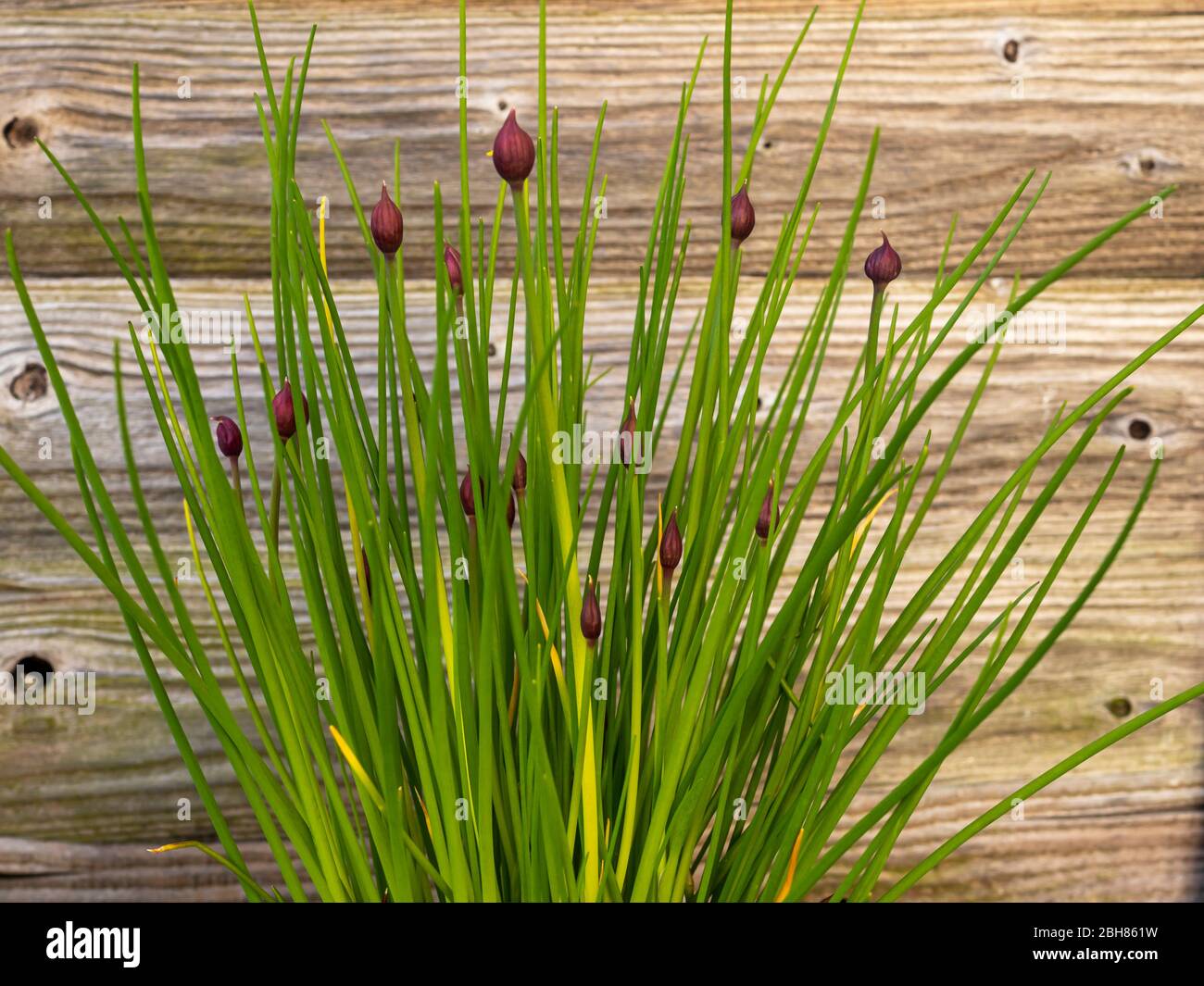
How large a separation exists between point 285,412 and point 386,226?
8 centimetres

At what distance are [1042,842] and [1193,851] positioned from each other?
11 centimetres

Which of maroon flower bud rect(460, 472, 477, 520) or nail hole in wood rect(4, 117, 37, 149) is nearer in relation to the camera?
maroon flower bud rect(460, 472, 477, 520)

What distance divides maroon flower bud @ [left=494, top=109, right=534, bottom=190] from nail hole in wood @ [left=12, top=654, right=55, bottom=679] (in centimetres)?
54

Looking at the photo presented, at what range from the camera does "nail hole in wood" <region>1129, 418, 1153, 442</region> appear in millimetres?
619

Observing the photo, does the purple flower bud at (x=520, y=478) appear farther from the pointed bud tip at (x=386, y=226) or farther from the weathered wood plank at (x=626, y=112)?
the weathered wood plank at (x=626, y=112)

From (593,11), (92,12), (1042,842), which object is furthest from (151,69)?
(1042,842)

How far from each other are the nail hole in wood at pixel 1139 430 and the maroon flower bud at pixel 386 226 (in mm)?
568

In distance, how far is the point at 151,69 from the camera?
586 millimetres

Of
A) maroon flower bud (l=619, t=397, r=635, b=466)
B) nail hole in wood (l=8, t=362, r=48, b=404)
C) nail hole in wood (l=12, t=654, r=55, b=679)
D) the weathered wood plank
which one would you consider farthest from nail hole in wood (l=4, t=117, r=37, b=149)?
maroon flower bud (l=619, t=397, r=635, b=466)

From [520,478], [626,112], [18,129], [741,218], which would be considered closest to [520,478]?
[520,478]

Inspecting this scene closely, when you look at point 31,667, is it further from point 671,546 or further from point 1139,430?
point 1139,430

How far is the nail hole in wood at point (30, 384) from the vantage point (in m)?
0.59

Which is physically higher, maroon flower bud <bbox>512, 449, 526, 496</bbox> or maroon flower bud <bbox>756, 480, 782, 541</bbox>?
maroon flower bud <bbox>512, 449, 526, 496</bbox>

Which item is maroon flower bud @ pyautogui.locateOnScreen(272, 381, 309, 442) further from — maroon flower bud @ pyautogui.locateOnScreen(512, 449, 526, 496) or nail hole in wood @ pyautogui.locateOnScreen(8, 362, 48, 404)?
nail hole in wood @ pyautogui.locateOnScreen(8, 362, 48, 404)
